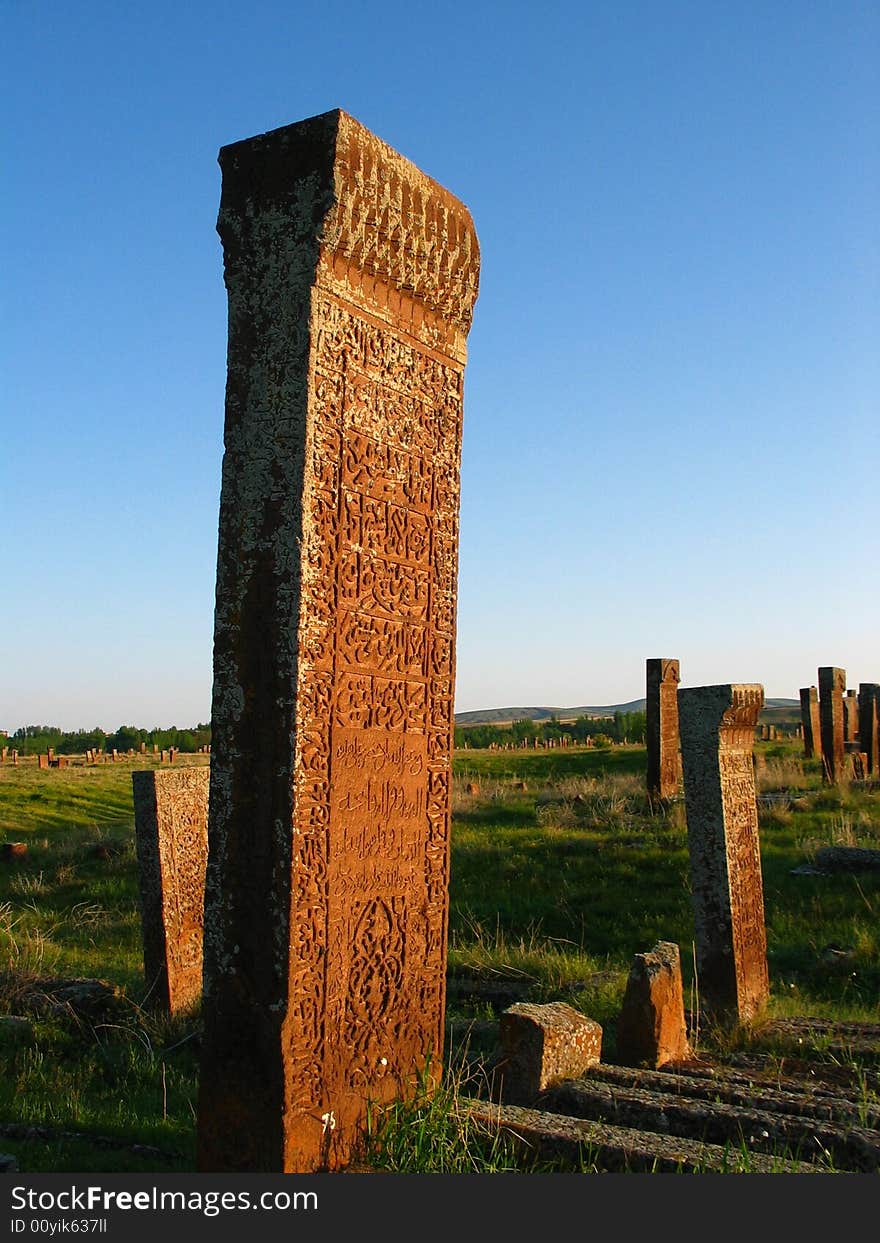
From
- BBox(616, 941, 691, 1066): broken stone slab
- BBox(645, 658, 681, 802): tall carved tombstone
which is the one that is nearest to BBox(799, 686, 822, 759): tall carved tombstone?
BBox(645, 658, 681, 802): tall carved tombstone

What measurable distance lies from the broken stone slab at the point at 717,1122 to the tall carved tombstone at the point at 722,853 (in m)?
2.25

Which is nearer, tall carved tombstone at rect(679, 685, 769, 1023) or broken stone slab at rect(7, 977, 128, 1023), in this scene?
tall carved tombstone at rect(679, 685, 769, 1023)

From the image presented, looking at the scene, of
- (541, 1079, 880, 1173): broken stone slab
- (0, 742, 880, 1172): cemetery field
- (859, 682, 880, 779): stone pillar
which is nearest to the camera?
(541, 1079, 880, 1173): broken stone slab

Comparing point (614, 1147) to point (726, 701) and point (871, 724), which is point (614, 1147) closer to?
point (726, 701)

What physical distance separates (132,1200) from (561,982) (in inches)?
179

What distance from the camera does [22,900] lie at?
1199cm

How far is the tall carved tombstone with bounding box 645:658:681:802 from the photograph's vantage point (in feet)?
50.8

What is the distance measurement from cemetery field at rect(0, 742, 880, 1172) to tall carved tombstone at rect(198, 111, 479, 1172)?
503 mm

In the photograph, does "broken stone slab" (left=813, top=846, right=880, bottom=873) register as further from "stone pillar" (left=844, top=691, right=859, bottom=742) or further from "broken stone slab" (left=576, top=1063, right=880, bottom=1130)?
"stone pillar" (left=844, top=691, right=859, bottom=742)

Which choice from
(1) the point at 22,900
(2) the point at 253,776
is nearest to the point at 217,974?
(2) the point at 253,776

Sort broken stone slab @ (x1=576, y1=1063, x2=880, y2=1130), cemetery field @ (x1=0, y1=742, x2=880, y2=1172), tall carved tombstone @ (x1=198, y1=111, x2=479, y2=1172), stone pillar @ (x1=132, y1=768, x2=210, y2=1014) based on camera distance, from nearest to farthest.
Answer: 1. tall carved tombstone @ (x1=198, y1=111, x2=479, y2=1172)
2. broken stone slab @ (x1=576, y1=1063, x2=880, y2=1130)
3. cemetery field @ (x1=0, y1=742, x2=880, y2=1172)
4. stone pillar @ (x1=132, y1=768, x2=210, y2=1014)

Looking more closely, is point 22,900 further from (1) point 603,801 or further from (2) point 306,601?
(2) point 306,601

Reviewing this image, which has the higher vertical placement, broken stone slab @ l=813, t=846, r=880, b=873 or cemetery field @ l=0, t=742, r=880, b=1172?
broken stone slab @ l=813, t=846, r=880, b=873

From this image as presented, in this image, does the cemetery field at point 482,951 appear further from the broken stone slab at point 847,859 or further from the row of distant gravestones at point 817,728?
the row of distant gravestones at point 817,728
